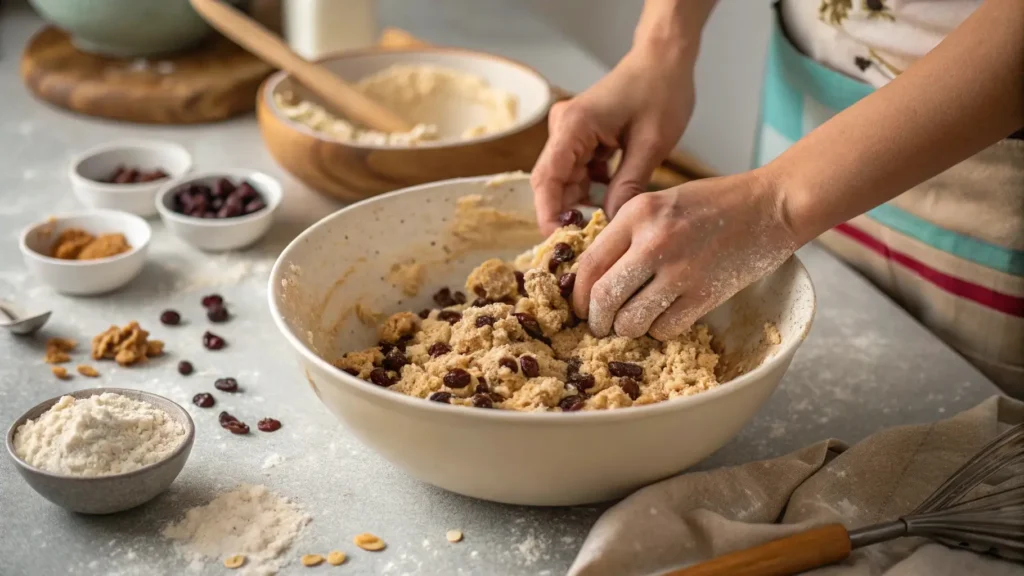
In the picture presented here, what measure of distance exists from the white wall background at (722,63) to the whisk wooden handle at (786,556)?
6.23ft

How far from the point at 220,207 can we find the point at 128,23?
0.74 metres

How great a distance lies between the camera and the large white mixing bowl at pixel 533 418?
1001 mm

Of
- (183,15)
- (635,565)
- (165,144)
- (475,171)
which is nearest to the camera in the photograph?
(635,565)

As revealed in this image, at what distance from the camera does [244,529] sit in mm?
1135

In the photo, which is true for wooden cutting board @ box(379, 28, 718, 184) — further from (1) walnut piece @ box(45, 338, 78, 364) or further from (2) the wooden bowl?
(1) walnut piece @ box(45, 338, 78, 364)

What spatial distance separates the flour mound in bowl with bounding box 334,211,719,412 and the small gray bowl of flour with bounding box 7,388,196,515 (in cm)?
24

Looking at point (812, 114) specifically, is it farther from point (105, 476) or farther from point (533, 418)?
point (105, 476)

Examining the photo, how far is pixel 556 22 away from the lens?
399cm

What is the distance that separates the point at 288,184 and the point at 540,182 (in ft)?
2.61

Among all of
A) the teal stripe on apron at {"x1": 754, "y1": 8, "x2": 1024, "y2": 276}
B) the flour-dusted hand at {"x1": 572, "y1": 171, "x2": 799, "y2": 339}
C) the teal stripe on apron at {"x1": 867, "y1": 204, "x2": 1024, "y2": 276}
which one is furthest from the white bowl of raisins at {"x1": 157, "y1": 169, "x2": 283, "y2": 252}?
the teal stripe on apron at {"x1": 867, "y1": 204, "x2": 1024, "y2": 276}

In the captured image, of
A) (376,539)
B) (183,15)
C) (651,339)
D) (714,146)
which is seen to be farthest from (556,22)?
(376,539)

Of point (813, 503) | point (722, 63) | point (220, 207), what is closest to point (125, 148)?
point (220, 207)

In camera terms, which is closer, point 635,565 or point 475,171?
point 635,565

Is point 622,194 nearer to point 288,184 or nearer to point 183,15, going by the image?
point 288,184
